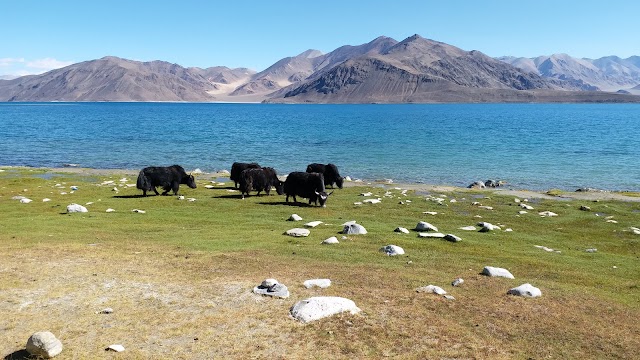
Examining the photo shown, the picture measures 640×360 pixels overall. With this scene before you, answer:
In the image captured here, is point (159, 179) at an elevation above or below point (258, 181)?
above

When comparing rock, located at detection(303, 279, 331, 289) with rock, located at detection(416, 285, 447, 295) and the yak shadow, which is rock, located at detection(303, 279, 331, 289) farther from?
the yak shadow

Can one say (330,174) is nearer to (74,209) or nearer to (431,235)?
(431,235)

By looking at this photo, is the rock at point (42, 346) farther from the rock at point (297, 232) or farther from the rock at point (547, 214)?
the rock at point (547, 214)

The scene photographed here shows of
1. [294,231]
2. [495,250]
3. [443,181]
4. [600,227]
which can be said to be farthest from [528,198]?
[294,231]

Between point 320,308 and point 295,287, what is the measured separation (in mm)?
1648

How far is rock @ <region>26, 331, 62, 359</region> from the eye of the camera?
24.7ft

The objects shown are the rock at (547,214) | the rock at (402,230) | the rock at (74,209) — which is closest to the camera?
the rock at (402,230)

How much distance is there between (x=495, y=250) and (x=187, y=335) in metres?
10.9

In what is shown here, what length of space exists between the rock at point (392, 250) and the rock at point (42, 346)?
30.2ft

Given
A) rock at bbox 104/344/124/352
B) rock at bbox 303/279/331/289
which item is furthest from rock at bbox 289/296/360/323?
rock at bbox 104/344/124/352

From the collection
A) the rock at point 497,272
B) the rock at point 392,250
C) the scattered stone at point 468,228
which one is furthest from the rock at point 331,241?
the scattered stone at point 468,228

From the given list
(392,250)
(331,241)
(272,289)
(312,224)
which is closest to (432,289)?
(272,289)

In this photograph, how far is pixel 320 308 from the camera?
933 centimetres

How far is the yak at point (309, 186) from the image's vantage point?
24734mm
